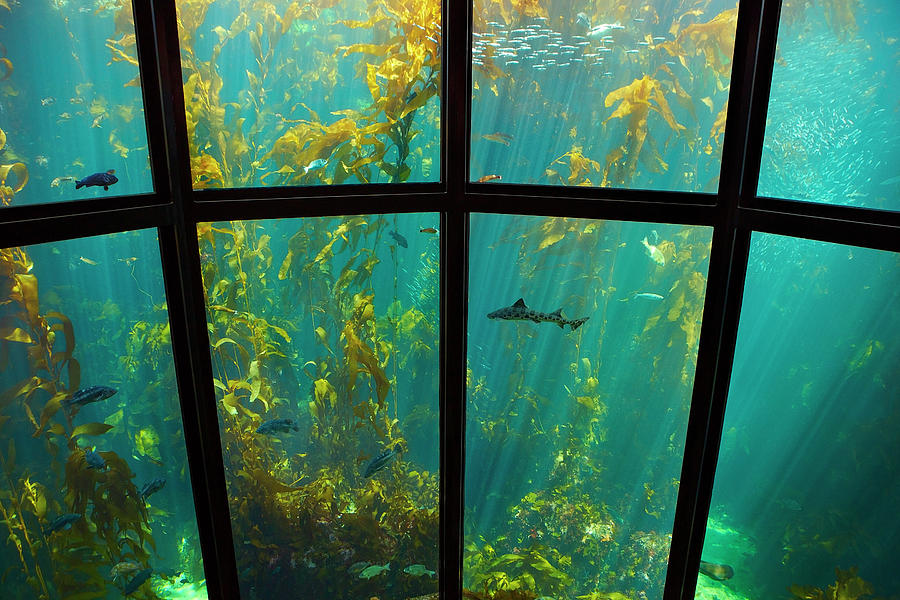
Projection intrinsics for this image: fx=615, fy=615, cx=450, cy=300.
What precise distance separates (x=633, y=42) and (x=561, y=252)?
2.93ft

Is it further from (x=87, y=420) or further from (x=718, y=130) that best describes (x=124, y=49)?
(x=718, y=130)

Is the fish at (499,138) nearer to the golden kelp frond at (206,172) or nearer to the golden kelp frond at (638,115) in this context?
the golden kelp frond at (638,115)

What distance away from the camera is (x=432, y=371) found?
9.63ft

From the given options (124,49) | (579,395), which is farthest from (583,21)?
(124,49)

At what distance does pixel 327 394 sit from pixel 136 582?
1080 millimetres

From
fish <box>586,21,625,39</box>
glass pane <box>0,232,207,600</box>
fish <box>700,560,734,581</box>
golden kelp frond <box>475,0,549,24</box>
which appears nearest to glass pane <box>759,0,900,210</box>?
fish <box>586,21,625,39</box>

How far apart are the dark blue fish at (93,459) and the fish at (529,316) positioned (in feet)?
5.56

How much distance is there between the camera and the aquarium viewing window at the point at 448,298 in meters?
2.18

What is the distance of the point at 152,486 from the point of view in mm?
2545

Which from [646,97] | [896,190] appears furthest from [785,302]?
[646,97]

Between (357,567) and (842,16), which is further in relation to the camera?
(357,567)

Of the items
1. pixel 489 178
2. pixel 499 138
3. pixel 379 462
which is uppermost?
pixel 499 138

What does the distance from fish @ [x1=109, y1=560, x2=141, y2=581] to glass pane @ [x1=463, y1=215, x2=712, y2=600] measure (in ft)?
4.97

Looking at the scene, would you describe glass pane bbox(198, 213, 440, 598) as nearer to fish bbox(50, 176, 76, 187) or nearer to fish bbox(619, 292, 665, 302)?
fish bbox(50, 176, 76, 187)
